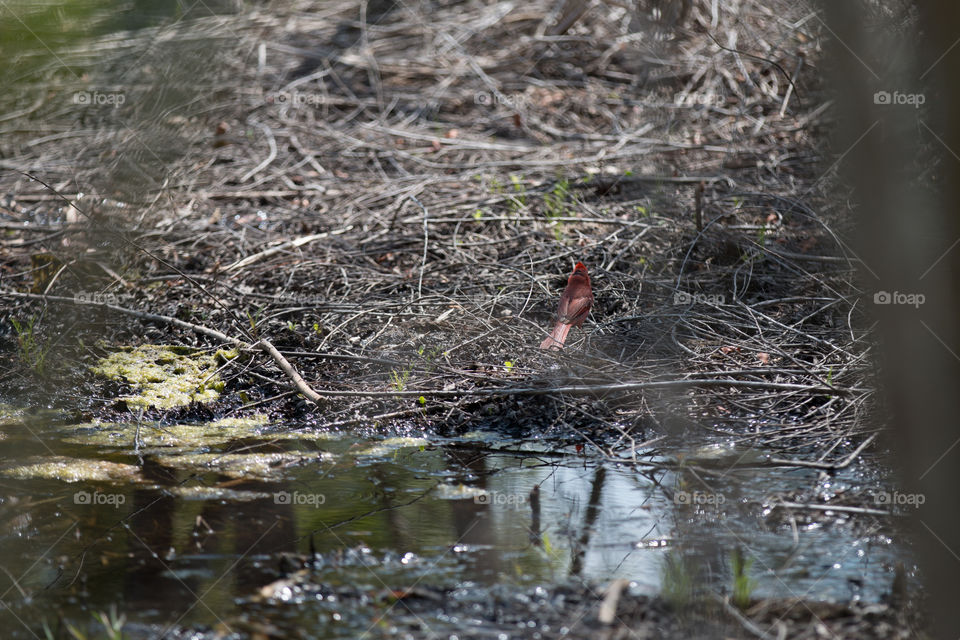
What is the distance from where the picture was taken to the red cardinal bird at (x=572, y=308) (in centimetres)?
408

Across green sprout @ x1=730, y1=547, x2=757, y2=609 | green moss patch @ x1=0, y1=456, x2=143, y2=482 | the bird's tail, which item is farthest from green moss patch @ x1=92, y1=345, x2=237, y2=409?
green sprout @ x1=730, y1=547, x2=757, y2=609

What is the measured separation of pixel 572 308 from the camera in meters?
4.16

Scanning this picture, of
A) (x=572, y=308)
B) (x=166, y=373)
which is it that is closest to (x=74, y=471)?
(x=166, y=373)

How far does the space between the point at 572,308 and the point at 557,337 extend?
0.62 ft

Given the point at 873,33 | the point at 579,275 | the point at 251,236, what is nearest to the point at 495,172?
the point at 251,236

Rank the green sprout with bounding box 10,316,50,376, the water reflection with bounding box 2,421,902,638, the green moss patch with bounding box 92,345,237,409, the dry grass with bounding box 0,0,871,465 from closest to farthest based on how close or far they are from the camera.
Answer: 1. the water reflection with bounding box 2,421,902,638
2. the dry grass with bounding box 0,0,871,465
3. the green moss patch with bounding box 92,345,237,409
4. the green sprout with bounding box 10,316,50,376

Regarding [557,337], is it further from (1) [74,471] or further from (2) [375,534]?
(1) [74,471]

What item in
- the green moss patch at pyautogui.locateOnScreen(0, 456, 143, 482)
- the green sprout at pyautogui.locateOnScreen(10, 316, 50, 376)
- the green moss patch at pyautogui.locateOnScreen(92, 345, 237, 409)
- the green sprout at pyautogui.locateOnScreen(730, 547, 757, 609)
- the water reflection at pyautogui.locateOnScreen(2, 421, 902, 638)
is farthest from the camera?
the green sprout at pyautogui.locateOnScreen(10, 316, 50, 376)

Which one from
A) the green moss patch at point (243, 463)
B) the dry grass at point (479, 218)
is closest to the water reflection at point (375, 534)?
the green moss patch at point (243, 463)

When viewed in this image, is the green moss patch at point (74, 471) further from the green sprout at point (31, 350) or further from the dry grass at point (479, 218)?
the green sprout at point (31, 350)

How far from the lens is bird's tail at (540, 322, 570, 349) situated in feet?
13.3

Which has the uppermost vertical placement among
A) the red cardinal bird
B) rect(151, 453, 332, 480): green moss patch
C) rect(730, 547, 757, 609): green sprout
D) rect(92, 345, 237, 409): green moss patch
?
the red cardinal bird

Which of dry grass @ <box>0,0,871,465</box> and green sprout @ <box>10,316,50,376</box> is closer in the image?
dry grass @ <box>0,0,871,465</box>

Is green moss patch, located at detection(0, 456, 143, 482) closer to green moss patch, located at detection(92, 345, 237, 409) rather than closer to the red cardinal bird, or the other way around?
green moss patch, located at detection(92, 345, 237, 409)
